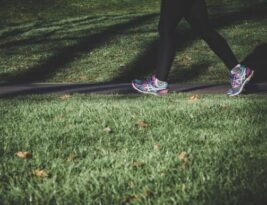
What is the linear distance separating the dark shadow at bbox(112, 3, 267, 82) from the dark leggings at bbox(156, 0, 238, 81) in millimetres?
4301

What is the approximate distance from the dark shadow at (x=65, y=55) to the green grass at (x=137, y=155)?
6185 mm

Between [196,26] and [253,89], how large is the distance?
5.66ft

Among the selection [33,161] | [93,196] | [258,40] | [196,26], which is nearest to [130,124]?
[33,161]

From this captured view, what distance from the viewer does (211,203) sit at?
6.89 ft

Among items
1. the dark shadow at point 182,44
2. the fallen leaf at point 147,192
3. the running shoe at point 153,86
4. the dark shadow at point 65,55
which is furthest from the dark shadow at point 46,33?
the fallen leaf at point 147,192

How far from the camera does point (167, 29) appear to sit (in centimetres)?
526

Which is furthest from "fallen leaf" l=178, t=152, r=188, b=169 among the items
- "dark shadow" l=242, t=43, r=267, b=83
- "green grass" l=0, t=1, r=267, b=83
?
"green grass" l=0, t=1, r=267, b=83

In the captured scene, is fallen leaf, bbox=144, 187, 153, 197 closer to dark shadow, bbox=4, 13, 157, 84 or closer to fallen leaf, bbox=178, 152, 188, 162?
fallen leaf, bbox=178, 152, 188, 162

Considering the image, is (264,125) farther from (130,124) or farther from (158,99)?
(158,99)

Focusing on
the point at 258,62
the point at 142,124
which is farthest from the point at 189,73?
the point at 142,124

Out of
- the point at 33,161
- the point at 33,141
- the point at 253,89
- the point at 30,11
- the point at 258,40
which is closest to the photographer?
the point at 33,161

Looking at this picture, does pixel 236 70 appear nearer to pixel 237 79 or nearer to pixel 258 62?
pixel 237 79

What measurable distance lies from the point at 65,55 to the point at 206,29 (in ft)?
23.1

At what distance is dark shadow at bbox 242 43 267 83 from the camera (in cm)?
902
